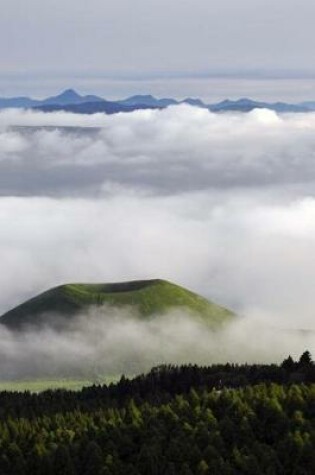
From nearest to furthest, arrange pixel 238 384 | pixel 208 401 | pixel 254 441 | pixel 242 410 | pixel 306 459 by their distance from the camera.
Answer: pixel 306 459 < pixel 254 441 < pixel 242 410 < pixel 208 401 < pixel 238 384

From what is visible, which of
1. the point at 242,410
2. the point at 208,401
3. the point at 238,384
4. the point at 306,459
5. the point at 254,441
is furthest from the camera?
the point at 238,384

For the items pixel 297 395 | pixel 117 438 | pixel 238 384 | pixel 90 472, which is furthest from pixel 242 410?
pixel 238 384

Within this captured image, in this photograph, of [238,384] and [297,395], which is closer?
[297,395]

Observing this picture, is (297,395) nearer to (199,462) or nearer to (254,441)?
(254,441)

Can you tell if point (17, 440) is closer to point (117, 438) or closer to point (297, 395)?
point (117, 438)

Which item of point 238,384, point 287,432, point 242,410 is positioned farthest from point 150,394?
point 287,432

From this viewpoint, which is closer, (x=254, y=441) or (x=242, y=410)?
(x=254, y=441)

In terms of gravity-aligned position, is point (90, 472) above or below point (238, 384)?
below

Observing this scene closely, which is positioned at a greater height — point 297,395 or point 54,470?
point 297,395

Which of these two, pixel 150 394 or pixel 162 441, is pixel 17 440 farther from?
pixel 150 394
